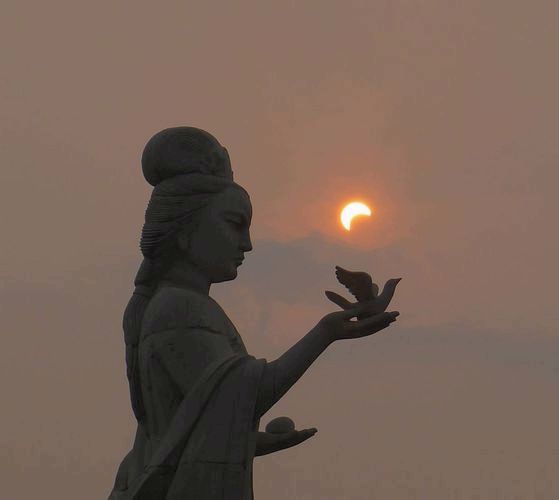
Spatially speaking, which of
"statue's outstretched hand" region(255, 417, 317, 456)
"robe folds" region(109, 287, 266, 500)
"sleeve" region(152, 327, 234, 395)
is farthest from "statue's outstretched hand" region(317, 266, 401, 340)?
"statue's outstretched hand" region(255, 417, 317, 456)

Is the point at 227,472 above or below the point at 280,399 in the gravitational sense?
below

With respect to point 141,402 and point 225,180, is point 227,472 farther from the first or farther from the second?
point 225,180

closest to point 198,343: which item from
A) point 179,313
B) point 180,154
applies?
point 179,313

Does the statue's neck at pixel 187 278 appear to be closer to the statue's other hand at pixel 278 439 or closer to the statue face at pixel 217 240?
the statue face at pixel 217 240

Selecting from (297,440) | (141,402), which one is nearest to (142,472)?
(141,402)

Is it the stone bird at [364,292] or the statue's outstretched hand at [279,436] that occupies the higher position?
the stone bird at [364,292]

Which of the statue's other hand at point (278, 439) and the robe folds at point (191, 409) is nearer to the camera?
the robe folds at point (191, 409)

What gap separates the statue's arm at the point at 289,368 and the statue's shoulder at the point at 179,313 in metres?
0.62

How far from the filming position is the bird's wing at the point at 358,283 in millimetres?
9469

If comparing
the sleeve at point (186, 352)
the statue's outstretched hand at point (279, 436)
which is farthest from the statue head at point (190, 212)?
the statue's outstretched hand at point (279, 436)

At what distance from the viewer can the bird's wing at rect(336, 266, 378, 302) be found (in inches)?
373

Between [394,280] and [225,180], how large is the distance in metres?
1.65

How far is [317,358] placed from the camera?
952cm

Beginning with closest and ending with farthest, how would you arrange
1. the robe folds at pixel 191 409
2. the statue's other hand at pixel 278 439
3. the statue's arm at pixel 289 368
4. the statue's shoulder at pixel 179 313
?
the robe folds at pixel 191 409, the statue's arm at pixel 289 368, the statue's shoulder at pixel 179 313, the statue's other hand at pixel 278 439
